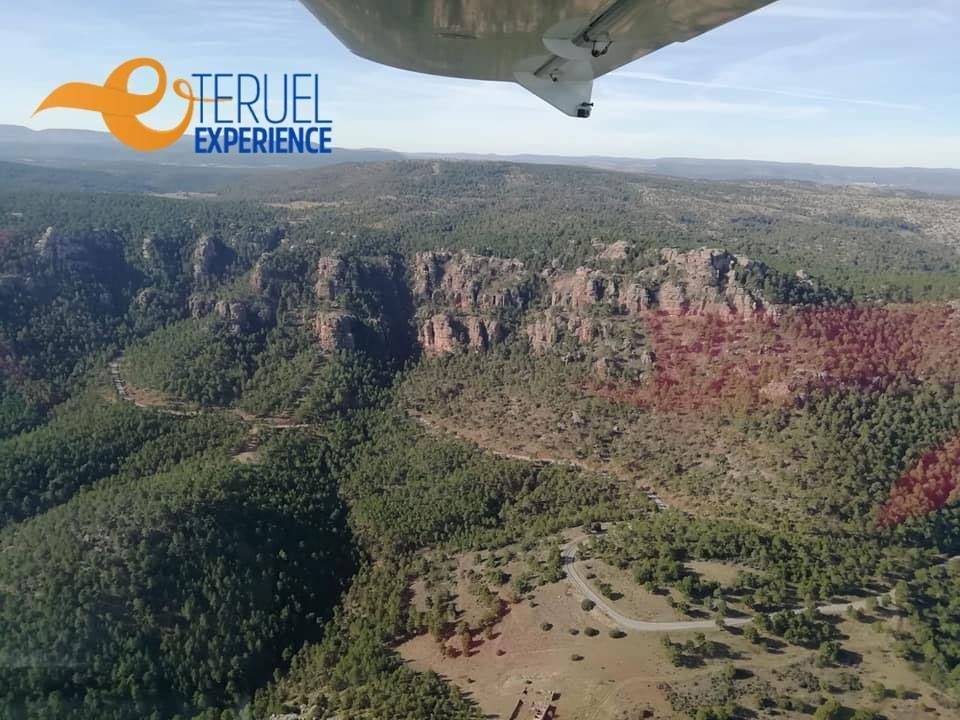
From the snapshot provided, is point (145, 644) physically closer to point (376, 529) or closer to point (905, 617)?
point (376, 529)

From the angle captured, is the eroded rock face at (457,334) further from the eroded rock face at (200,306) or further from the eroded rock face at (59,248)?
the eroded rock face at (59,248)

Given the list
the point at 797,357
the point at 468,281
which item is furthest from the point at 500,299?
the point at 797,357

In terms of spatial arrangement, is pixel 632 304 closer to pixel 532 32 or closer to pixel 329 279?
pixel 329 279

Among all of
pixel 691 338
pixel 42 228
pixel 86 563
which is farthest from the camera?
pixel 42 228

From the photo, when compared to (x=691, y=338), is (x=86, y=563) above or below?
below

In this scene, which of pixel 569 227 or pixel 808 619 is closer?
pixel 808 619

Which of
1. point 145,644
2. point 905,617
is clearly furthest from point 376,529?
point 905,617
